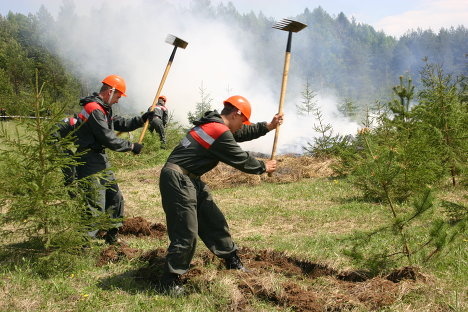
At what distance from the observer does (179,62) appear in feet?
109

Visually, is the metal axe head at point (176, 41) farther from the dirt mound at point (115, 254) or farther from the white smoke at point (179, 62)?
the white smoke at point (179, 62)

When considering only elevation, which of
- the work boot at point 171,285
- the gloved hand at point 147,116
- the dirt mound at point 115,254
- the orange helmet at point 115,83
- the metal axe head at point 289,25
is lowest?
the dirt mound at point 115,254

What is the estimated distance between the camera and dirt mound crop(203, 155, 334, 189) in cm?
1115

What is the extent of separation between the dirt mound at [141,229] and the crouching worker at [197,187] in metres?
1.87

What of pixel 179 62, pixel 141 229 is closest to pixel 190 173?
pixel 141 229

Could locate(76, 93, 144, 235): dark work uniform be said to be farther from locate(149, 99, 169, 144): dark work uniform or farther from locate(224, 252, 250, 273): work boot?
locate(149, 99, 169, 144): dark work uniform

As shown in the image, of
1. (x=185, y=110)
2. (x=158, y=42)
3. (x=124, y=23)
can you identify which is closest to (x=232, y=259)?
(x=185, y=110)

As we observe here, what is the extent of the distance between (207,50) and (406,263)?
1195 inches

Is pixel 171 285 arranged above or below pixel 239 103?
below

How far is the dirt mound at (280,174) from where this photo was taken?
1115 cm

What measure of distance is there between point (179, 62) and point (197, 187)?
Result: 96.7 ft

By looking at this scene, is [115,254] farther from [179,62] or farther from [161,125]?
[179,62]

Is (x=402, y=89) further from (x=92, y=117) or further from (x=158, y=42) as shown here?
(x=158, y=42)

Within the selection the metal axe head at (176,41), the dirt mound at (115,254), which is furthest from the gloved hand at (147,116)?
the dirt mound at (115,254)
